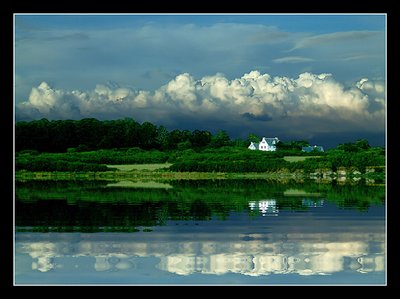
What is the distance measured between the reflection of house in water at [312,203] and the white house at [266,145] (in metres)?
17.5

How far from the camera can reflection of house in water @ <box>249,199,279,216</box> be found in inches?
867

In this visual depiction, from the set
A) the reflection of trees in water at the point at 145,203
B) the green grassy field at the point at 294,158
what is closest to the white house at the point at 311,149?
the green grassy field at the point at 294,158

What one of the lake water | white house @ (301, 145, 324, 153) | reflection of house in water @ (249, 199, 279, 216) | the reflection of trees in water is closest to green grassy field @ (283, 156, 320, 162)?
white house @ (301, 145, 324, 153)

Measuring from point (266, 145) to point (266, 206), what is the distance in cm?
2094

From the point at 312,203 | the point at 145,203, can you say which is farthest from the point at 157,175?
the point at 312,203

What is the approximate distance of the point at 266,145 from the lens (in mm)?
44812

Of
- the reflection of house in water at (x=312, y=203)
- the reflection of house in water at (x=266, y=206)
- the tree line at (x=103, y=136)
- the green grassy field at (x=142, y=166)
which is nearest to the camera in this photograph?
the reflection of house in water at (x=266, y=206)

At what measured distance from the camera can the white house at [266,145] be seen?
146 ft

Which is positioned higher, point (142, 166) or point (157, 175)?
point (142, 166)

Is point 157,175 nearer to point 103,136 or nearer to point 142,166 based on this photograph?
point 142,166

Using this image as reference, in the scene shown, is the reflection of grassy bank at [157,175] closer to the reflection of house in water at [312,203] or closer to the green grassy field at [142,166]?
the green grassy field at [142,166]

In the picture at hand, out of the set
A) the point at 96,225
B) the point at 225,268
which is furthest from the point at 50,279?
the point at 96,225

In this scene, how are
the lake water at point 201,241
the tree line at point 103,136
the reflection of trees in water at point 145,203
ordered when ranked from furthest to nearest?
1. the tree line at point 103,136
2. the reflection of trees in water at point 145,203
3. the lake water at point 201,241
